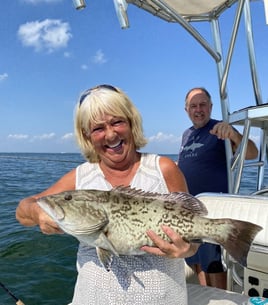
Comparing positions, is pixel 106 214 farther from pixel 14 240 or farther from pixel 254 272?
pixel 14 240

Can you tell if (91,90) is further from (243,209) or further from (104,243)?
(243,209)

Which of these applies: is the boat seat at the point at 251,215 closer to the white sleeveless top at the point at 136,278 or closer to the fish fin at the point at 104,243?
the white sleeveless top at the point at 136,278

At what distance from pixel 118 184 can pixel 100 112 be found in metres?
0.38

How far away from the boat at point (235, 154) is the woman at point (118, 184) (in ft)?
1.86

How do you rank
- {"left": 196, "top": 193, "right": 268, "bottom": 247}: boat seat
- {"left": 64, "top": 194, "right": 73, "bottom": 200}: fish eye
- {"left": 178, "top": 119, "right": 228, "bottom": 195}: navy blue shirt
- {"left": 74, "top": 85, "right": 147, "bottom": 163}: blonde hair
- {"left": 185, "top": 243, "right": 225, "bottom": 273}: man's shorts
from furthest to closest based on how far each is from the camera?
{"left": 178, "top": 119, "right": 228, "bottom": 195}: navy blue shirt < {"left": 185, "top": 243, "right": 225, "bottom": 273}: man's shorts < {"left": 196, "top": 193, "right": 268, "bottom": 247}: boat seat < {"left": 74, "top": 85, "right": 147, "bottom": 163}: blonde hair < {"left": 64, "top": 194, "right": 73, "bottom": 200}: fish eye

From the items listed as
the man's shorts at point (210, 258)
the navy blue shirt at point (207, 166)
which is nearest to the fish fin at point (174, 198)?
the man's shorts at point (210, 258)

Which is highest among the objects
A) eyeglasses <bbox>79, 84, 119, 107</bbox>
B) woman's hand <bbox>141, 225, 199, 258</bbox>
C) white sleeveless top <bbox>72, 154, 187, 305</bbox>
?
eyeglasses <bbox>79, 84, 119, 107</bbox>

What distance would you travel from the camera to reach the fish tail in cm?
167

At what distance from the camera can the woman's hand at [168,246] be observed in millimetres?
1685

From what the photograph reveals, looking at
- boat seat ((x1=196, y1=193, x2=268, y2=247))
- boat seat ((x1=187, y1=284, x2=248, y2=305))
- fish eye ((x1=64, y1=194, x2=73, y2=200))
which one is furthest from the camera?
boat seat ((x1=187, y1=284, x2=248, y2=305))

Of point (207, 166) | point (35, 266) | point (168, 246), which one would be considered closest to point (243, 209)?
point (168, 246)

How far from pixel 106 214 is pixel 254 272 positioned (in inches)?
58.1

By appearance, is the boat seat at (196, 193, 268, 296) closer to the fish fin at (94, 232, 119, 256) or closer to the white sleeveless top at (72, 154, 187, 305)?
the white sleeveless top at (72, 154, 187, 305)

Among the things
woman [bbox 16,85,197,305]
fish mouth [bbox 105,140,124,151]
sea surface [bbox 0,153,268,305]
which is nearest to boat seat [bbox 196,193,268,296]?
woman [bbox 16,85,197,305]
